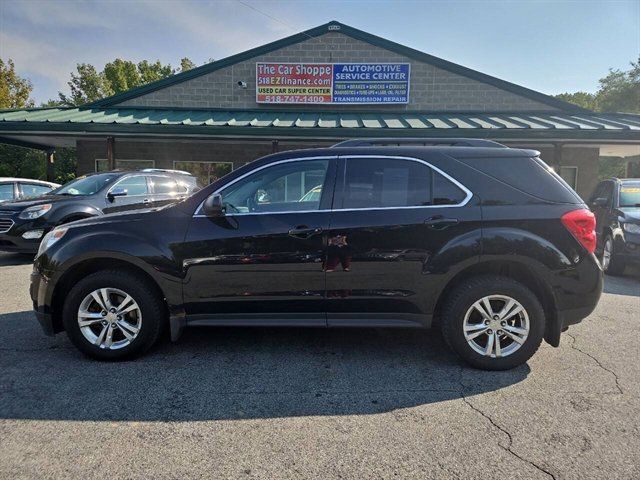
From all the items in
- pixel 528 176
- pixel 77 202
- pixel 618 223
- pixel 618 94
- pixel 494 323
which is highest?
pixel 618 94

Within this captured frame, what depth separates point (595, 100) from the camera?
1834 inches

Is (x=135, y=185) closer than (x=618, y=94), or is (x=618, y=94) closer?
(x=135, y=185)

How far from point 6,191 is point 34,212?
270cm

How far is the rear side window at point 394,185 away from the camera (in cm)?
351

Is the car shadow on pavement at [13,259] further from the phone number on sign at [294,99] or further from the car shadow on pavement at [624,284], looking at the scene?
the car shadow on pavement at [624,284]

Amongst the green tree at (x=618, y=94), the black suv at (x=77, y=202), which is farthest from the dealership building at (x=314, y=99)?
the green tree at (x=618, y=94)

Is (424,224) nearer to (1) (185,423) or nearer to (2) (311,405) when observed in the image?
(2) (311,405)

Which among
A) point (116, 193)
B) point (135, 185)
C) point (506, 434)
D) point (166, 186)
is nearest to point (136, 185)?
point (135, 185)

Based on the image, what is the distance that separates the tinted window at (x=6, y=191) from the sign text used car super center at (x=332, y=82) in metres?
7.36

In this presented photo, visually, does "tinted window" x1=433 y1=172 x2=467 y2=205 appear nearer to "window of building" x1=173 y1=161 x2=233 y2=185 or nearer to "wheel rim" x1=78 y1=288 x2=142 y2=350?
"wheel rim" x1=78 y1=288 x2=142 y2=350

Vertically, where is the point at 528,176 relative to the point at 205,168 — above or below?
below

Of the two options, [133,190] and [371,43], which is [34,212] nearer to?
[133,190]

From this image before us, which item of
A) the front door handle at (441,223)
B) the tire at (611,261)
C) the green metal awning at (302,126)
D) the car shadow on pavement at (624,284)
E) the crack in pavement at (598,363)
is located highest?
the green metal awning at (302,126)

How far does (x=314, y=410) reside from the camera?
113 inches
